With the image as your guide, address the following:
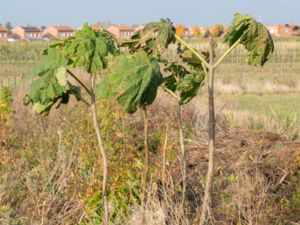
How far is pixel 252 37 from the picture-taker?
4586 mm

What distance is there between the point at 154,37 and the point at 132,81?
2.04ft

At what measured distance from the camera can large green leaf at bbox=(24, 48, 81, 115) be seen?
4.52 m

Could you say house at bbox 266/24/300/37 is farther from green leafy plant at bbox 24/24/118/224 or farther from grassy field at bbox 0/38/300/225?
green leafy plant at bbox 24/24/118/224

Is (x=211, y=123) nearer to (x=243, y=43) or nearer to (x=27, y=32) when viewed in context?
(x=243, y=43)

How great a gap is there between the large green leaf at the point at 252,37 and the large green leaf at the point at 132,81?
0.58 meters

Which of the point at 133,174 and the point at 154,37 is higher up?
the point at 154,37

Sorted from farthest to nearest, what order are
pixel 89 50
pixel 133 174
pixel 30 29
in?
pixel 30 29 → pixel 133 174 → pixel 89 50

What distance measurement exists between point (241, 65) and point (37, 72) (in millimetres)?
51063

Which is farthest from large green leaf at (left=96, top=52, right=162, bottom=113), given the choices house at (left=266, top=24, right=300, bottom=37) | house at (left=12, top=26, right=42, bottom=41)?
house at (left=12, top=26, right=42, bottom=41)

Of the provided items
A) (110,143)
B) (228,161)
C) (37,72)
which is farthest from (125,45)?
(228,161)

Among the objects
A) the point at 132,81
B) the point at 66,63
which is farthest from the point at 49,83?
the point at 132,81

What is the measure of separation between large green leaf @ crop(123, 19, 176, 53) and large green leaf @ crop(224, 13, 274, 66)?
0.39m

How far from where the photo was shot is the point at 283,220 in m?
5.98

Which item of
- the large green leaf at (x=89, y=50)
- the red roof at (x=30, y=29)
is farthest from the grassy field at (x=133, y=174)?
the red roof at (x=30, y=29)
